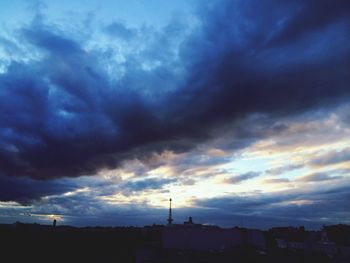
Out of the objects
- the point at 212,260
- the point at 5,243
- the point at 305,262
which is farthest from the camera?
the point at 5,243

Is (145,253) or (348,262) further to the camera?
(348,262)

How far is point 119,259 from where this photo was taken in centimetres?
5528

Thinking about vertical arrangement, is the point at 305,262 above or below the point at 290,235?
below

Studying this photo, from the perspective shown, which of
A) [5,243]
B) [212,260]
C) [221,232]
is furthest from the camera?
[5,243]

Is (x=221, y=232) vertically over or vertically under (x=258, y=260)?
over

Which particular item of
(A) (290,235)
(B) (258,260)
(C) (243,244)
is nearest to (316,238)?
(A) (290,235)

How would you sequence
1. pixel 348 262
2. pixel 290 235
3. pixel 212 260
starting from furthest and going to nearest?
pixel 290 235, pixel 348 262, pixel 212 260

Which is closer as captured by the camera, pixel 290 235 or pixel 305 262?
pixel 305 262

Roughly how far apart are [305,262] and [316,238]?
2906 centimetres

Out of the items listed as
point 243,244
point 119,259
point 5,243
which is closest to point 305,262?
point 243,244

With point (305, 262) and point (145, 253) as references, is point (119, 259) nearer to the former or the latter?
point (145, 253)

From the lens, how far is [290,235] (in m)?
90.6

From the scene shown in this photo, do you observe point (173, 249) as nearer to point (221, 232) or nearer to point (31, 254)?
point (221, 232)

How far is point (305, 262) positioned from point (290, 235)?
3972 cm
